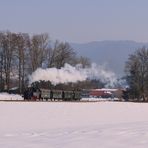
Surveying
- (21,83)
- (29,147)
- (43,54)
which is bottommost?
(29,147)

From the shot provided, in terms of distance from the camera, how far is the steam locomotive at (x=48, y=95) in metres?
65.0

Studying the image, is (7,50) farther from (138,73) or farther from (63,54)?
(138,73)

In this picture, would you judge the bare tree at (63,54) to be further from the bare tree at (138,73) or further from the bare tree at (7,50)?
the bare tree at (138,73)

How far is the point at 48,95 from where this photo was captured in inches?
2653

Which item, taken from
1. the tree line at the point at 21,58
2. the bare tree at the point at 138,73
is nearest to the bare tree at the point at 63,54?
the tree line at the point at 21,58

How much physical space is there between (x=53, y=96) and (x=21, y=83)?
632 inches

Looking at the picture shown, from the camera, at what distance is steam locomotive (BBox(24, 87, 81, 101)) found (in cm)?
6500

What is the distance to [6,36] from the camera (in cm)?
8519

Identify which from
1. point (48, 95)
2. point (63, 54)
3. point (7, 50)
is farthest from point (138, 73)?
point (48, 95)

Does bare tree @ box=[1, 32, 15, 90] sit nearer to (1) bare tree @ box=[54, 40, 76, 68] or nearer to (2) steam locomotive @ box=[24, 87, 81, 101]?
(1) bare tree @ box=[54, 40, 76, 68]

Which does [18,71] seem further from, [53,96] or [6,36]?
[53,96]

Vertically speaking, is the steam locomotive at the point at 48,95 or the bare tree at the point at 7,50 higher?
the bare tree at the point at 7,50

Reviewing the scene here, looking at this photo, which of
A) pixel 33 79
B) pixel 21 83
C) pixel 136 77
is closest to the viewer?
pixel 33 79

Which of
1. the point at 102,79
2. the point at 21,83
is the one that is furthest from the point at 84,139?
the point at 102,79
